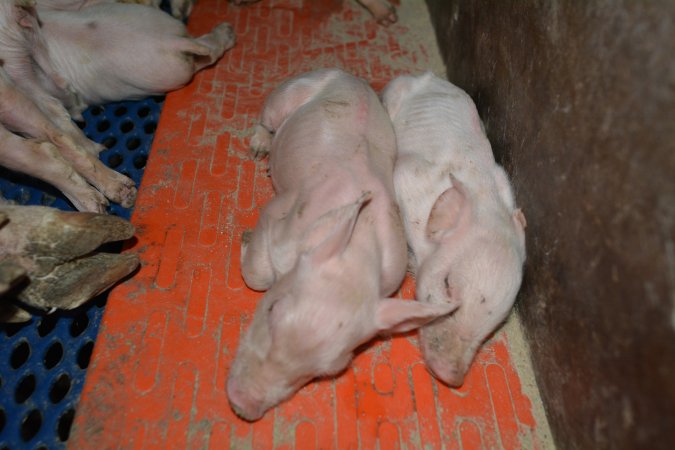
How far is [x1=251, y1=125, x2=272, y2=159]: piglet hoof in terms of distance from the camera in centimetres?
380

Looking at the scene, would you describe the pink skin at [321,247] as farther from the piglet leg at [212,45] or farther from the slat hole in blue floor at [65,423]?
the slat hole in blue floor at [65,423]

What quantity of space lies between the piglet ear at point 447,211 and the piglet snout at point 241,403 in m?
1.33

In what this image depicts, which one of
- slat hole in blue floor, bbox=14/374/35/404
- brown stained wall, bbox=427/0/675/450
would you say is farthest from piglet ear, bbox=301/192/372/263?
slat hole in blue floor, bbox=14/374/35/404

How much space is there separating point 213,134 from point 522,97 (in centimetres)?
215

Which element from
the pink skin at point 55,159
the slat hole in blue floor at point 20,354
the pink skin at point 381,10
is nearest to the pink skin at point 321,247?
the pink skin at point 55,159

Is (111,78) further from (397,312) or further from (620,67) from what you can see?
→ (620,67)

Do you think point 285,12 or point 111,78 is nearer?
point 111,78

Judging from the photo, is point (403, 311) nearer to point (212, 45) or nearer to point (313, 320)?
point (313, 320)

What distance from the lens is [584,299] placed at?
96.6 inches

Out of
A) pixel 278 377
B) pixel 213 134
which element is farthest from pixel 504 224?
pixel 213 134

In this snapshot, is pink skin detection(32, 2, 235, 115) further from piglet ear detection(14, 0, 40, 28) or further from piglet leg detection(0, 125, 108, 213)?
piglet leg detection(0, 125, 108, 213)

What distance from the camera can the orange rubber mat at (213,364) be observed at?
275 cm

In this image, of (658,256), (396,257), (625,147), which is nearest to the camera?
(658,256)

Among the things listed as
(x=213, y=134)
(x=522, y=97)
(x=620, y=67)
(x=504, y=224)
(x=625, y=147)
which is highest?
(x=620, y=67)
